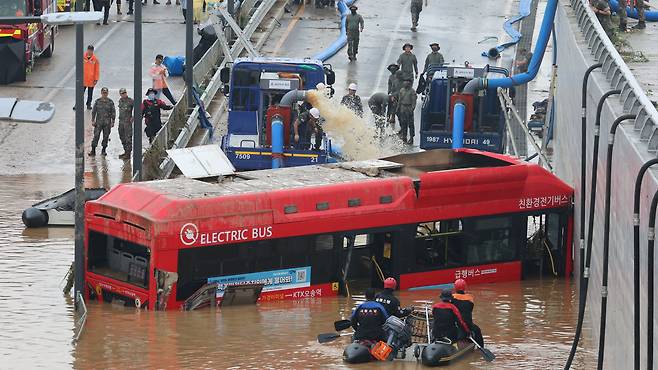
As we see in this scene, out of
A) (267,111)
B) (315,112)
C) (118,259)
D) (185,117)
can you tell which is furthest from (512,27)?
(118,259)

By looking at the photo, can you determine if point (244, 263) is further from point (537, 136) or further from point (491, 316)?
point (537, 136)

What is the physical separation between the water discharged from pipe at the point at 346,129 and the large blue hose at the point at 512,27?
11.4m

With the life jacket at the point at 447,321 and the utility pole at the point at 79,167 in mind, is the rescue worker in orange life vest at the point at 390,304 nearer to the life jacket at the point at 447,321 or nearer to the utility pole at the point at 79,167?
the life jacket at the point at 447,321

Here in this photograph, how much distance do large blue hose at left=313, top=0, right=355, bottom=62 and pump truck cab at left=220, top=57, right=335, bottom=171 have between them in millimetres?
9236

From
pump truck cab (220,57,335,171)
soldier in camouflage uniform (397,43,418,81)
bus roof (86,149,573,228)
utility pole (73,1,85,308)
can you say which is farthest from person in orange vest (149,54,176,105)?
utility pole (73,1,85,308)

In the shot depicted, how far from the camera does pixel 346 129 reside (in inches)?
1361

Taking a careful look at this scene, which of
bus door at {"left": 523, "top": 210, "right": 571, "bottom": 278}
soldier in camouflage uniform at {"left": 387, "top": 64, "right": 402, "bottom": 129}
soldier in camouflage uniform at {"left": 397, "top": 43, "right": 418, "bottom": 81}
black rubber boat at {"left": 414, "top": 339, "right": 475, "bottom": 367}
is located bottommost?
black rubber boat at {"left": 414, "top": 339, "right": 475, "bottom": 367}

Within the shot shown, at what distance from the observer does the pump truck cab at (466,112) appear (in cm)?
3622

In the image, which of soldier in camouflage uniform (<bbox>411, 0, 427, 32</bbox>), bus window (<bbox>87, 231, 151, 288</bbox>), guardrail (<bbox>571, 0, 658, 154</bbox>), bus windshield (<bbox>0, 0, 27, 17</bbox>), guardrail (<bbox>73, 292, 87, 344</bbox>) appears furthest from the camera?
soldier in camouflage uniform (<bbox>411, 0, 427, 32</bbox>)

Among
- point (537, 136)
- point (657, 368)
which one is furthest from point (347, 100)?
point (657, 368)

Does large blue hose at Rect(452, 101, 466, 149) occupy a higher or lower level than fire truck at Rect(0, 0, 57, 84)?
lower

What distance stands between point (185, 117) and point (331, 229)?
13299 millimetres

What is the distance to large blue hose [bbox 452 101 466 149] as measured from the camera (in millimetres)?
35688

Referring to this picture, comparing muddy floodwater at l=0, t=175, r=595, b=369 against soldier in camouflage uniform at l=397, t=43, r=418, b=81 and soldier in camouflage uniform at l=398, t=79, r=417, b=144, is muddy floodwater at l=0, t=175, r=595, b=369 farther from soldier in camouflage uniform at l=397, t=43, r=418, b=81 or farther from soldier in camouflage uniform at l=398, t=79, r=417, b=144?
soldier in camouflage uniform at l=397, t=43, r=418, b=81
